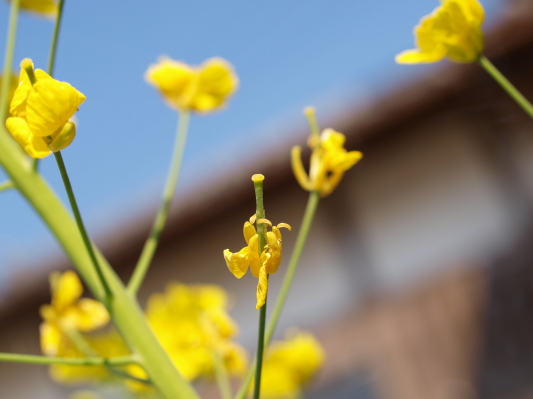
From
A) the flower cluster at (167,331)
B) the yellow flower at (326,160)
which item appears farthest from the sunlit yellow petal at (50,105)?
the flower cluster at (167,331)

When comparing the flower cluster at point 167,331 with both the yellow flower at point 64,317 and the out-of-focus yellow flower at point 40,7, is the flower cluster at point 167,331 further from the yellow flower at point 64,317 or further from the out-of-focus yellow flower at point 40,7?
the out-of-focus yellow flower at point 40,7

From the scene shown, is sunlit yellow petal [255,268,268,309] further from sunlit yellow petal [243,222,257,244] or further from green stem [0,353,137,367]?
green stem [0,353,137,367]

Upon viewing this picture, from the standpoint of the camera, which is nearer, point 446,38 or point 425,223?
point 446,38

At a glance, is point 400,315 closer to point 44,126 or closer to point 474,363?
point 474,363

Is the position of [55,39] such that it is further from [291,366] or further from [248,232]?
[291,366]

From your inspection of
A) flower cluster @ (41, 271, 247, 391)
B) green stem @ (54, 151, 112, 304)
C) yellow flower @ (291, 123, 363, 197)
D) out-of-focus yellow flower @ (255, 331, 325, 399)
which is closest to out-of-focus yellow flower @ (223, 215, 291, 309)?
green stem @ (54, 151, 112, 304)

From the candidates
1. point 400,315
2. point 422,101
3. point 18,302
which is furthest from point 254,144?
point 18,302
